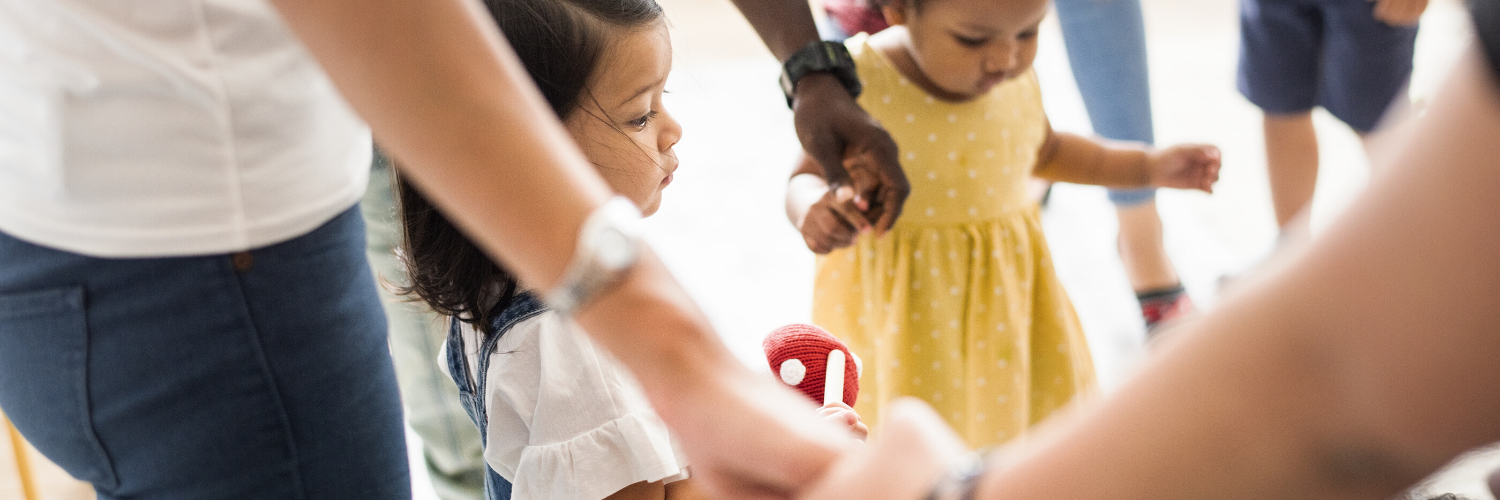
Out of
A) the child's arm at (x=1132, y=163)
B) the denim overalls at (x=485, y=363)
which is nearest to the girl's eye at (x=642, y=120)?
the denim overalls at (x=485, y=363)

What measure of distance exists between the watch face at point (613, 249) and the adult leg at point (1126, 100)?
1.38 metres

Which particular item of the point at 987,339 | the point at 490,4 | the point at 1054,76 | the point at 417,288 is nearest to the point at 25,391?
the point at 417,288

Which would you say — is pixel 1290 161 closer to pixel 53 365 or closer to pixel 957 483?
pixel 957 483

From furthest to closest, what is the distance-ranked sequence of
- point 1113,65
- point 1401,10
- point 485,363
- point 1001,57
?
point 1113,65 < point 1401,10 < point 1001,57 < point 485,363

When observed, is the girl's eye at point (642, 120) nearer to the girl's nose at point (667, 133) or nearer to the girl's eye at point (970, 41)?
the girl's nose at point (667, 133)

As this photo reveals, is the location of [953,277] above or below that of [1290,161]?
above

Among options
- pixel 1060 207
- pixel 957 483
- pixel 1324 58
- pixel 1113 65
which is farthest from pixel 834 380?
pixel 1060 207

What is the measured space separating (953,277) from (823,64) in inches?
13.5

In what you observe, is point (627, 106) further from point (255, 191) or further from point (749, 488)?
point (749, 488)

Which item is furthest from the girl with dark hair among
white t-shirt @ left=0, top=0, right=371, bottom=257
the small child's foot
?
the small child's foot

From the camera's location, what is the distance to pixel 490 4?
743mm

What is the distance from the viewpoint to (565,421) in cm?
67

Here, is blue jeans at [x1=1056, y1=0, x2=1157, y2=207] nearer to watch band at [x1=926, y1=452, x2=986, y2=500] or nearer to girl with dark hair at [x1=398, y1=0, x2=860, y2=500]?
girl with dark hair at [x1=398, y1=0, x2=860, y2=500]

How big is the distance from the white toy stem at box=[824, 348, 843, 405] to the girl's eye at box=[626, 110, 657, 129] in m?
0.23
